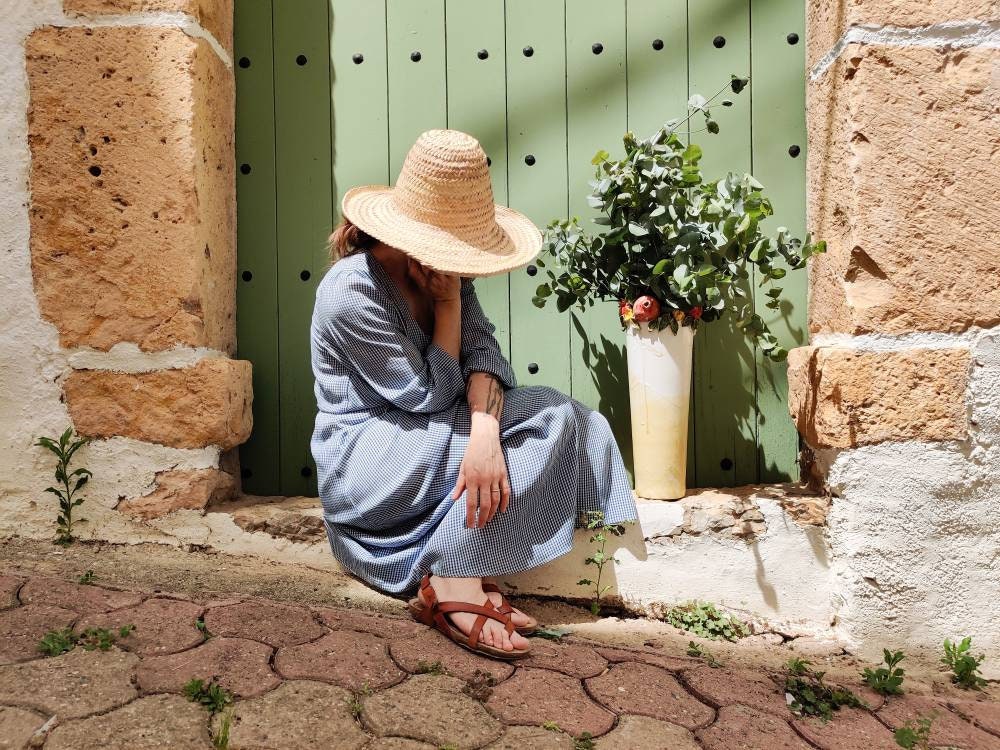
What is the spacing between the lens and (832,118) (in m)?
2.04

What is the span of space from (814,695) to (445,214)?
4.48 ft

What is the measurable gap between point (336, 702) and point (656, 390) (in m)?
1.16

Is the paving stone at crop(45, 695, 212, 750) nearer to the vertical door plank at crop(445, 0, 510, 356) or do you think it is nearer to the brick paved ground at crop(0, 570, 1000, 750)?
the brick paved ground at crop(0, 570, 1000, 750)

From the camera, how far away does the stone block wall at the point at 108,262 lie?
2.10 metres

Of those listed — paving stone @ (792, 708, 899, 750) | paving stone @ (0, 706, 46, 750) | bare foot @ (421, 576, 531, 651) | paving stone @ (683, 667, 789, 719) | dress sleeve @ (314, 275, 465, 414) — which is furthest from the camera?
dress sleeve @ (314, 275, 465, 414)

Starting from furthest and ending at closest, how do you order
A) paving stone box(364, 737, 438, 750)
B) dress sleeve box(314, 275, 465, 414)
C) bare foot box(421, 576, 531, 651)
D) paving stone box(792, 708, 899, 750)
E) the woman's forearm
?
the woman's forearm < dress sleeve box(314, 275, 465, 414) < bare foot box(421, 576, 531, 651) < paving stone box(792, 708, 899, 750) < paving stone box(364, 737, 438, 750)

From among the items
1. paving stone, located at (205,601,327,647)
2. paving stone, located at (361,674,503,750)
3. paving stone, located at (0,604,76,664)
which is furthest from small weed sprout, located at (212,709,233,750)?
paving stone, located at (0,604,76,664)

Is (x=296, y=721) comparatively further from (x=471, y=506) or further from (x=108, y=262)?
(x=108, y=262)

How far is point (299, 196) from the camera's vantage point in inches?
96.7

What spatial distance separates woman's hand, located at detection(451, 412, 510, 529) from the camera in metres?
1.81

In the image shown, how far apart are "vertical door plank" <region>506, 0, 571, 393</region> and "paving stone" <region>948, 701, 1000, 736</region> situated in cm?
128

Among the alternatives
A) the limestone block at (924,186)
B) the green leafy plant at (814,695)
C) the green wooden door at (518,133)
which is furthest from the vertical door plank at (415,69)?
the green leafy plant at (814,695)

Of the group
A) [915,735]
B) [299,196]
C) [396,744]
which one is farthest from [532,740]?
[299,196]

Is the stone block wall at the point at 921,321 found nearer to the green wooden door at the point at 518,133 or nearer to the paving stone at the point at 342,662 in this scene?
the green wooden door at the point at 518,133
